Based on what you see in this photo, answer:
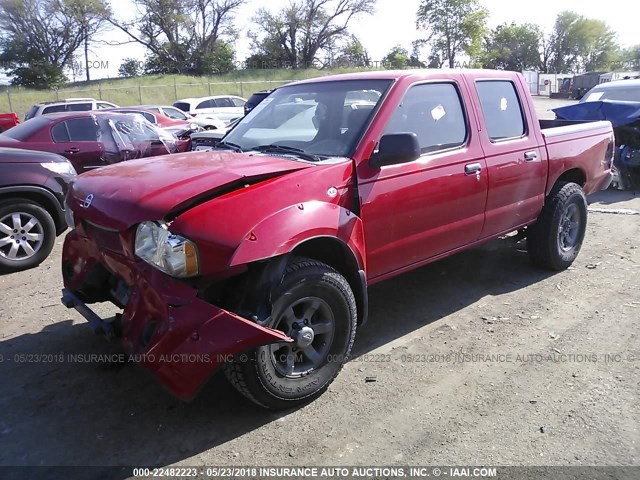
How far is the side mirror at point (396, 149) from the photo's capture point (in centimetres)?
338

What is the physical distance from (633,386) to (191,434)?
109 inches

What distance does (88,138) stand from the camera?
8359mm

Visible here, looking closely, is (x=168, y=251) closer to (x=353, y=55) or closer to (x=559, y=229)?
(x=559, y=229)

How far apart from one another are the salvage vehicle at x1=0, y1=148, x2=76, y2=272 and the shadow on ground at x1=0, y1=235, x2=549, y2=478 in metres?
1.77

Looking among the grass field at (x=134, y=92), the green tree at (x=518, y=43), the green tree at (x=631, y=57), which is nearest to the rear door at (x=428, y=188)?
the grass field at (x=134, y=92)

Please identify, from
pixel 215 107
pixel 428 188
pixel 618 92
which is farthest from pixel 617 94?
pixel 215 107

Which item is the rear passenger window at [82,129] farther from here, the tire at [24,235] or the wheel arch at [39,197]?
the tire at [24,235]

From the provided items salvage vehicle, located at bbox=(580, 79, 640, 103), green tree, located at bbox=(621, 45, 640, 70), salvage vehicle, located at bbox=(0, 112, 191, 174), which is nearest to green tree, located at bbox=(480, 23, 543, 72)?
green tree, located at bbox=(621, 45, 640, 70)

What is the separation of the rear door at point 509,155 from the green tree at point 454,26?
185 feet

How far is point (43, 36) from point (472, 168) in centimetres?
5459

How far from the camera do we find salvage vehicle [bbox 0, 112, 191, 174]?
8.02 meters

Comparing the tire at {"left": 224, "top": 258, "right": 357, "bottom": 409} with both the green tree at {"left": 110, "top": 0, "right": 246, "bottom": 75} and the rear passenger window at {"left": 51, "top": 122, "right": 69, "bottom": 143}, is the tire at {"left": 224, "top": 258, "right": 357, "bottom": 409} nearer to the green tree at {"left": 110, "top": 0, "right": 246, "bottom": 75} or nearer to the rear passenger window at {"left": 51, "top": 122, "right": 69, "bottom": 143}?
the rear passenger window at {"left": 51, "top": 122, "right": 69, "bottom": 143}

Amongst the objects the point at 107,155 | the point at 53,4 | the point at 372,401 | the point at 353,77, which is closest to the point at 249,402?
the point at 372,401

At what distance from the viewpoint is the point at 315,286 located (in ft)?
10.2
